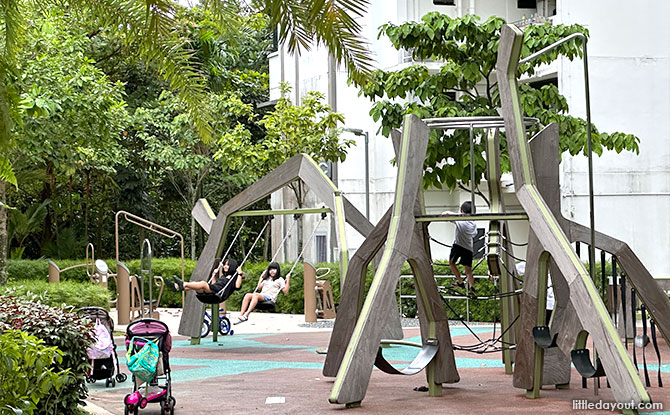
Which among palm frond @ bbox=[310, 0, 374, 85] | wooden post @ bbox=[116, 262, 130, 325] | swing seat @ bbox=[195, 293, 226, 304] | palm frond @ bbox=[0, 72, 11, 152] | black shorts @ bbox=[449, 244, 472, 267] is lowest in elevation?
wooden post @ bbox=[116, 262, 130, 325]

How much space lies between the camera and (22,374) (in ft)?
21.6

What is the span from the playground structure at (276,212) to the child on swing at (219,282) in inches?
6.5

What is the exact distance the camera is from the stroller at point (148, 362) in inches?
349

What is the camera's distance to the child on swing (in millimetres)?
15391

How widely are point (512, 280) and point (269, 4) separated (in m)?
5.24

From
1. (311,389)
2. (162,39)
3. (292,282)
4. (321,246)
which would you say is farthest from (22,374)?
(321,246)

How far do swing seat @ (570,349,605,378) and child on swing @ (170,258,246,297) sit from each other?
24.6 feet

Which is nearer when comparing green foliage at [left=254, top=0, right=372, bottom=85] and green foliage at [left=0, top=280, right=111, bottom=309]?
green foliage at [left=254, top=0, right=372, bottom=85]

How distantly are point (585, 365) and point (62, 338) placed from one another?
4578 mm

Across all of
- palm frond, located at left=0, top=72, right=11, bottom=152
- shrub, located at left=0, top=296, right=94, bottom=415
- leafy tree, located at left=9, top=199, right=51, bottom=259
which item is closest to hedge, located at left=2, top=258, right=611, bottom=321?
leafy tree, located at left=9, top=199, right=51, bottom=259

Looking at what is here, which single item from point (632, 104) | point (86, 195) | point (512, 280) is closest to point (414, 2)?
point (632, 104)

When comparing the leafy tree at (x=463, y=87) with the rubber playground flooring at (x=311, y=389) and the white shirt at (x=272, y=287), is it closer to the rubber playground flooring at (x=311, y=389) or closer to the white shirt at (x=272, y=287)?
the white shirt at (x=272, y=287)

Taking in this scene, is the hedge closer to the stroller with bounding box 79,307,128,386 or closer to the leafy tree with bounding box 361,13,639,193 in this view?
the leafy tree with bounding box 361,13,639,193

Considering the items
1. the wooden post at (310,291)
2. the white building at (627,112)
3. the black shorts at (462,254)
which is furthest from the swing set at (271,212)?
the white building at (627,112)
